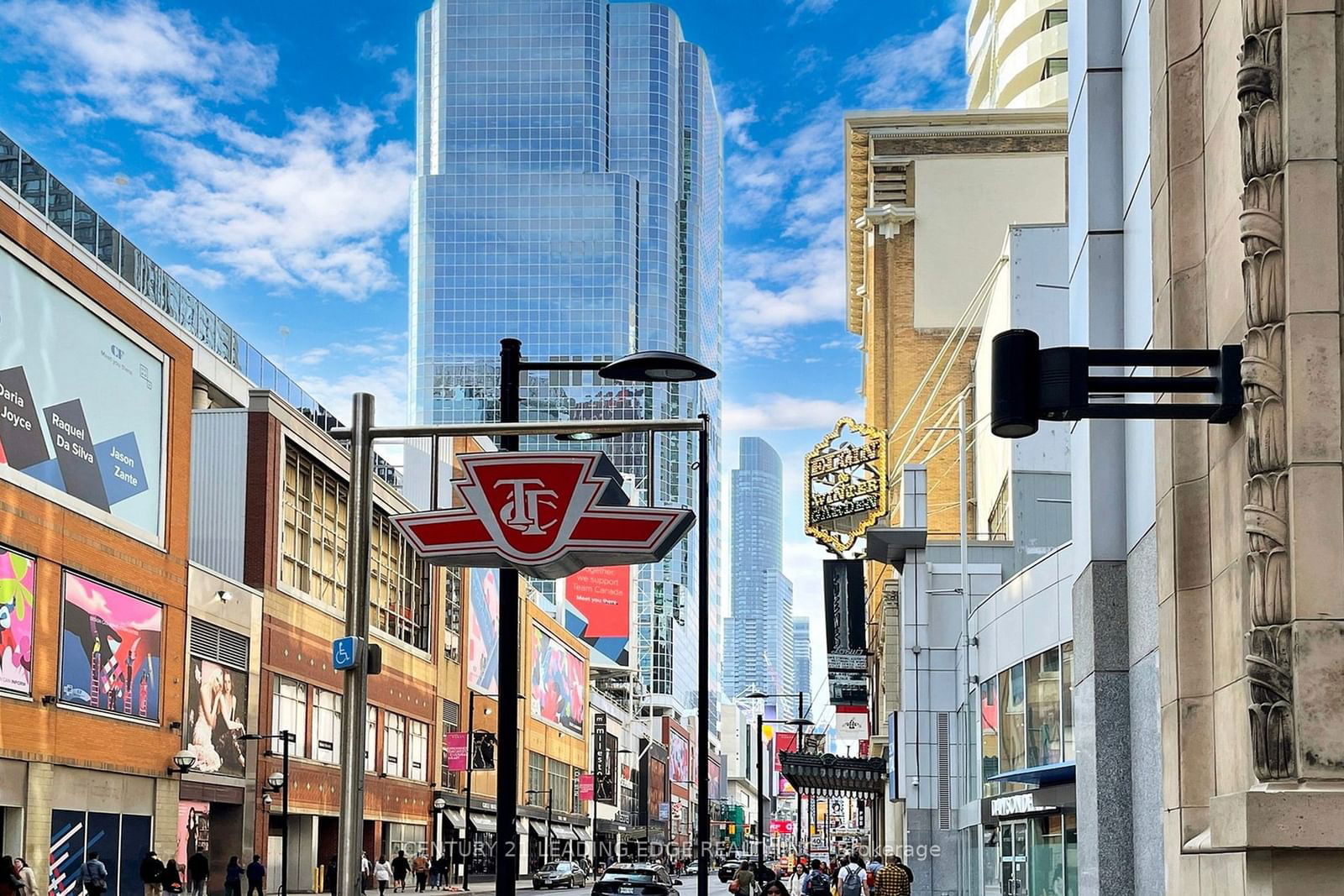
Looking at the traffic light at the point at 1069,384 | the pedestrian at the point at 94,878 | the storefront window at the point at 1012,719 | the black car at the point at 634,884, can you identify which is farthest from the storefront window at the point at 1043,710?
the pedestrian at the point at 94,878

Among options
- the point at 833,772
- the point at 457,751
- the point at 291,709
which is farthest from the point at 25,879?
the point at 457,751

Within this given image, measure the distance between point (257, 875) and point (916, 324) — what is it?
32.2 meters

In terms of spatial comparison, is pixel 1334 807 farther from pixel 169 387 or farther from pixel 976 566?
pixel 169 387

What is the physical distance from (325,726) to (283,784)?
1107 centimetres

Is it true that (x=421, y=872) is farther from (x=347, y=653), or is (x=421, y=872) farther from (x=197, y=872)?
(x=347, y=653)

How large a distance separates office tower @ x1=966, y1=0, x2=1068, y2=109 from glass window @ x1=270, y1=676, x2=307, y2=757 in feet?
132

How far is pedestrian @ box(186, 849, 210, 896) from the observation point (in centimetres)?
4962

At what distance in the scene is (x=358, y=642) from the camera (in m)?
13.7

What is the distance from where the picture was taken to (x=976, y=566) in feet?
145

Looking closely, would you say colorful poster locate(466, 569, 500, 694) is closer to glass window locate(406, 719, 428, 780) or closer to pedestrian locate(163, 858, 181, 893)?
glass window locate(406, 719, 428, 780)

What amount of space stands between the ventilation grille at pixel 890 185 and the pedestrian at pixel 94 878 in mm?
38478

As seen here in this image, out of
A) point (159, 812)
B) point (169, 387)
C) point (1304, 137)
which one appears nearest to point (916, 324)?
point (169, 387)

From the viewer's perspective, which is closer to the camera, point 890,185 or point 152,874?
point 152,874

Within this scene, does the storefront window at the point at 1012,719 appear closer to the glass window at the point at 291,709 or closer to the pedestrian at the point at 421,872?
the glass window at the point at 291,709
